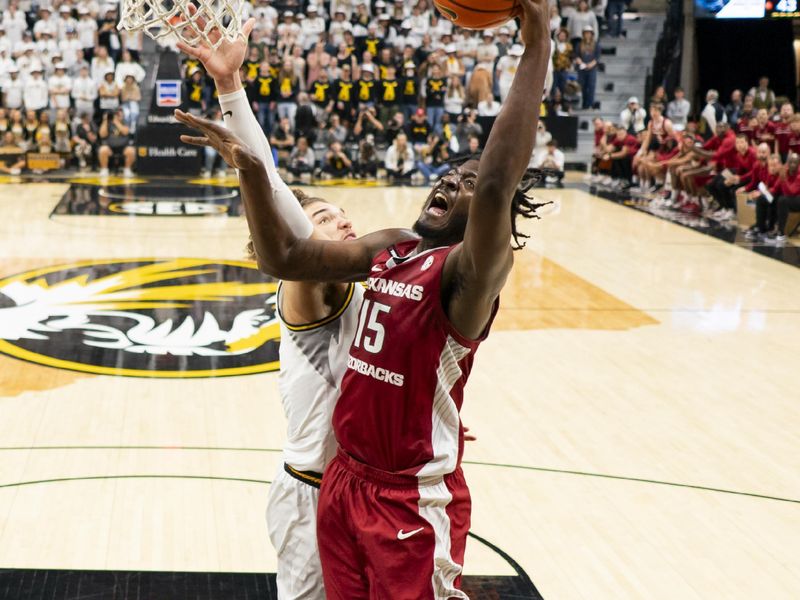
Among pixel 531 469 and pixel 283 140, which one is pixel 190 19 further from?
pixel 283 140

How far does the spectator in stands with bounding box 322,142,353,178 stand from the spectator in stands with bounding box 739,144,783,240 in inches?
349

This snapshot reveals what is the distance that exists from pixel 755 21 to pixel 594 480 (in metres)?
25.5

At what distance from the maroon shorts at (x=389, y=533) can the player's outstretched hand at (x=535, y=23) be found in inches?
48.1

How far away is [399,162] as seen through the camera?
72.9 feet

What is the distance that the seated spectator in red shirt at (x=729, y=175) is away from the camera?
16.8 metres

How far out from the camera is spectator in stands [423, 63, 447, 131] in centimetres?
2361

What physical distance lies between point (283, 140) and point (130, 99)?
364 centimetres

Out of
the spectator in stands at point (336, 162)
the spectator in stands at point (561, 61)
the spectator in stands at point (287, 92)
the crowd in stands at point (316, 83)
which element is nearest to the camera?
the spectator in stands at point (336, 162)

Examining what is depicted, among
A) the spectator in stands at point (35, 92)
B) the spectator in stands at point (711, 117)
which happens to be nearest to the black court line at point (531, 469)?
the spectator in stands at point (711, 117)

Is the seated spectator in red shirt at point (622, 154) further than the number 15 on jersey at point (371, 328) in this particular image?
Yes

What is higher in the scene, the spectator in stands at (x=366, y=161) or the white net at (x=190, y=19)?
the white net at (x=190, y=19)

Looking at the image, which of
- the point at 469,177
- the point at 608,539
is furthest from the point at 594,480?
the point at 469,177

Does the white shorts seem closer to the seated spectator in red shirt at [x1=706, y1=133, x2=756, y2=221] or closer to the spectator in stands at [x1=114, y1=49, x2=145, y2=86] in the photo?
the seated spectator in red shirt at [x1=706, y1=133, x2=756, y2=221]

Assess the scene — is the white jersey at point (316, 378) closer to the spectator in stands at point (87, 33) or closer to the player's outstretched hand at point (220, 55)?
the player's outstretched hand at point (220, 55)
